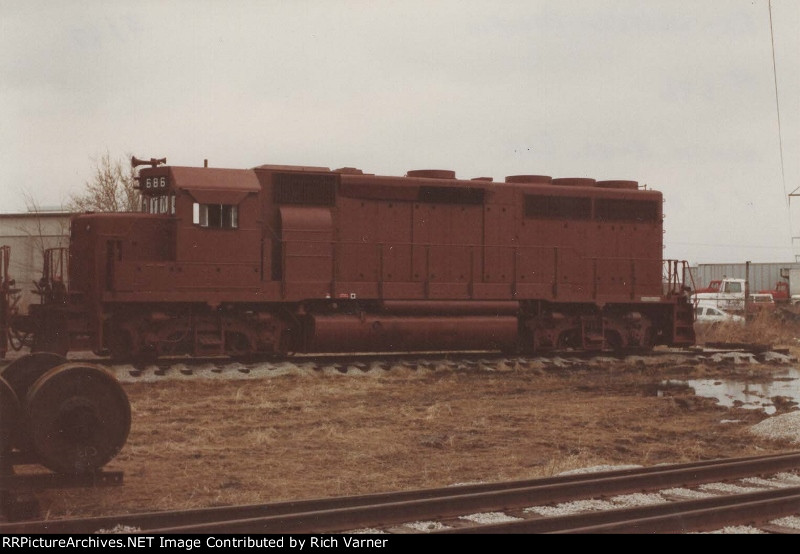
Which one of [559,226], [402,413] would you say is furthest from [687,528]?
[559,226]

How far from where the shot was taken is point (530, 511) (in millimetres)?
6816

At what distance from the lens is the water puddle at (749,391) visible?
Answer: 1424 cm

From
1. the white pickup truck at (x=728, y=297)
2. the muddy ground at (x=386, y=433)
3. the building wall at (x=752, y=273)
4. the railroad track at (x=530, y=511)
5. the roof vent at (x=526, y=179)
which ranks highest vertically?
the roof vent at (x=526, y=179)

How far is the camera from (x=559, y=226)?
19.7m

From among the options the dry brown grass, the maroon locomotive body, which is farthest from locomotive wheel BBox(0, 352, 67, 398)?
the dry brown grass

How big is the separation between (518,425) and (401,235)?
7174 millimetres

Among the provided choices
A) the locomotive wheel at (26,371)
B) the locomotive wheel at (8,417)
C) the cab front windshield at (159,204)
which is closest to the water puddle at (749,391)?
the cab front windshield at (159,204)

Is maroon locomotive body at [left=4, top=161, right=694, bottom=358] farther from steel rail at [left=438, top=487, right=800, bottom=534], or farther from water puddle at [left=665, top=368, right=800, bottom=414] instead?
steel rail at [left=438, top=487, right=800, bottom=534]

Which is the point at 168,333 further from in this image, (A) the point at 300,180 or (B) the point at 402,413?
(B) the point at 402,413

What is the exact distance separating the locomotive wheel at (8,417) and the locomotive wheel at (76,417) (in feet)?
0.33

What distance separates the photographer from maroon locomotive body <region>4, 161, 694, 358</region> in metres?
15.9

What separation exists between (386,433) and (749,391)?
7.74 metres

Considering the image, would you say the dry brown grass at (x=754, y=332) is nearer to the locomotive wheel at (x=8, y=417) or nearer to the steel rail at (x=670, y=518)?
the steel rail at (x=670, y=518)

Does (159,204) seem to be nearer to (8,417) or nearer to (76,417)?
(76,417)
